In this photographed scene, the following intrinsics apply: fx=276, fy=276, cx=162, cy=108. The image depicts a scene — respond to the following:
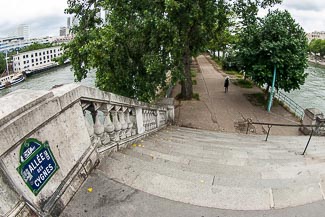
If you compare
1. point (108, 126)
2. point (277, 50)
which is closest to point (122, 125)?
point (108, 126)

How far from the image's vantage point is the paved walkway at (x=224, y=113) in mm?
12820

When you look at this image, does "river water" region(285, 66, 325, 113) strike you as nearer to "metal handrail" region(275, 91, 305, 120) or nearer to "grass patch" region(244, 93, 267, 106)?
"metal handrail" region(275, 91, 305, 120)

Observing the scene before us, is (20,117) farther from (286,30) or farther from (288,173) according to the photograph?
(286,30)

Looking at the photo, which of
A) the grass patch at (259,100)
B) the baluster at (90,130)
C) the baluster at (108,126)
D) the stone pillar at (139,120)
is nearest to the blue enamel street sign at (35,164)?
the baluster at (90,130)

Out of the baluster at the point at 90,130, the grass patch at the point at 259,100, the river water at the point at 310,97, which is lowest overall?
the river water at the point at 310,97

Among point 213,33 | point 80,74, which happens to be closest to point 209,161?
point 80,74

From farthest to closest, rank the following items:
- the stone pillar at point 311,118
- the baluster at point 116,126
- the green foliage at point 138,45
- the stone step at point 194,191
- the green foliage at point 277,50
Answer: the green foliage at point 277,50
the stone pillar at point 311,118
the green foliage at point 138,45
the baluster at point 116,126
the stone step at point 194,191

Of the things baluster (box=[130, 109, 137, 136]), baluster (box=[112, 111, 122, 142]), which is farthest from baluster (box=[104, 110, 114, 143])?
baluster (box=[130, 109, 137, 136])

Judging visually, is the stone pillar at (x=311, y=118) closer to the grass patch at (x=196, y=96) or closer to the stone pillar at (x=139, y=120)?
the grass patch at (x=196, y=96)

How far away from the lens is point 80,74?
11492 mm

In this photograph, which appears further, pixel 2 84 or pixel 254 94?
pixel 2 84

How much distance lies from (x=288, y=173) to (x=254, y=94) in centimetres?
1483

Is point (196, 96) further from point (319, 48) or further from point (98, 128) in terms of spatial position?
point (319, 48)

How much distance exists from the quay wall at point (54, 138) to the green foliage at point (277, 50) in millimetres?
11878
